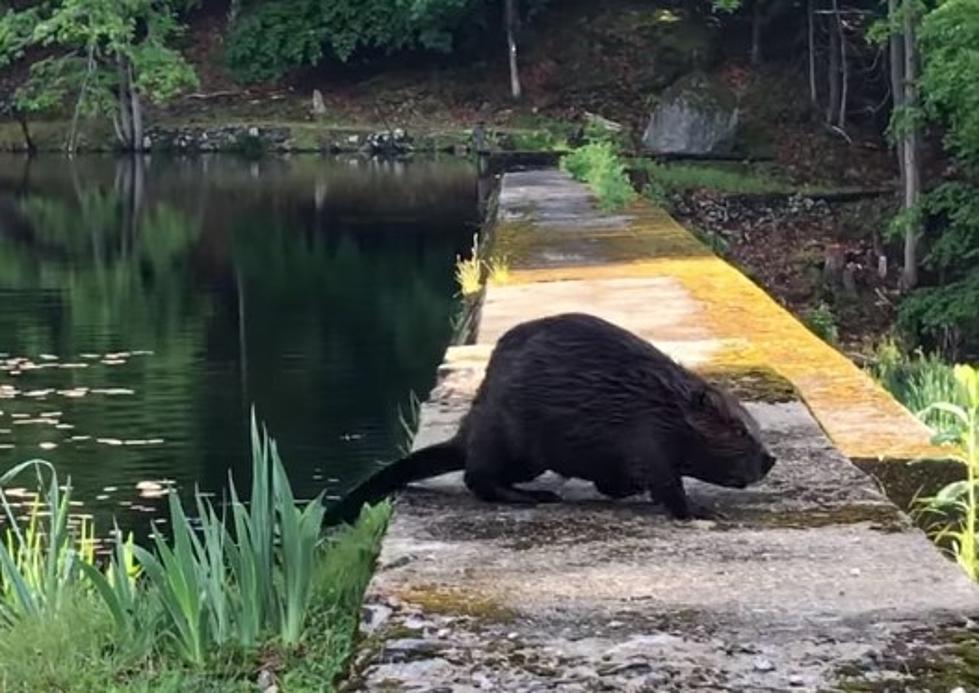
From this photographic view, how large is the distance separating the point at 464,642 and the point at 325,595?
1.09 m

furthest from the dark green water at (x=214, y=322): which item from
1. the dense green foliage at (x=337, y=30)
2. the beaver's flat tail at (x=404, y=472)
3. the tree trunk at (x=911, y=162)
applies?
the dense green foliage at (x=337, y=30)

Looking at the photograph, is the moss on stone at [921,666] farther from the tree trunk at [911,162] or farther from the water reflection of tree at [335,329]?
the tree trunk at [911,162]

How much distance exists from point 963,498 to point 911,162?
1938 cm

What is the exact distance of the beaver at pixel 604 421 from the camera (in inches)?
194

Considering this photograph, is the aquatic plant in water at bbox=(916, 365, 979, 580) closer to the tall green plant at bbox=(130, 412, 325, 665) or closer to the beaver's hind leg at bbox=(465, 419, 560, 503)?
the beaver's hind leg at bbox=(465, 419, 560, 503)

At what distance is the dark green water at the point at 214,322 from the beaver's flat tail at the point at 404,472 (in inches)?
202

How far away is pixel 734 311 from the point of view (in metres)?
10.2

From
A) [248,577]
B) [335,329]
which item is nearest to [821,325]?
[335,329]

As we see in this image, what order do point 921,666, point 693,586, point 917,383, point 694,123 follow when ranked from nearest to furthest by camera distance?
point 921,666
point 693,586
point 917,383
point 694,123

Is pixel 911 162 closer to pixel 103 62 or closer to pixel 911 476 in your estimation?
pixel 911 476

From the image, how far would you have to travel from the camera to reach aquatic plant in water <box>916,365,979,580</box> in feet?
17.3

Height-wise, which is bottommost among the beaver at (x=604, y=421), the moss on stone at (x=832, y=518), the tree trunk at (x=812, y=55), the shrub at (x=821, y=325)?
the shrub at (x=821, y=325)

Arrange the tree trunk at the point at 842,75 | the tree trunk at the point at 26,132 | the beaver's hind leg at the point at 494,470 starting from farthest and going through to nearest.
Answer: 1. the tree trunk at the point at 26,132
2. the tree trunk at the point at 842,75
3. the beaver's hind leg at the point at 494,470

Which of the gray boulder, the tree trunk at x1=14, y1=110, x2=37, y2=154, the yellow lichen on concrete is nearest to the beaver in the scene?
the yellow lichen on concrete
